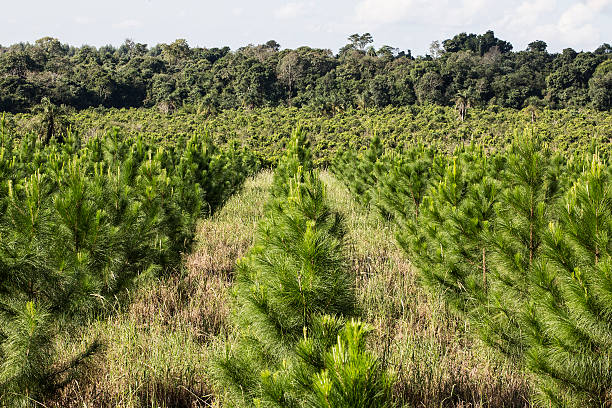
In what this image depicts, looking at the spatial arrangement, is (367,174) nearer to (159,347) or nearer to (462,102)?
(159,347)

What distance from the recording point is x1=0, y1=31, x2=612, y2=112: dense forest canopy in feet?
138

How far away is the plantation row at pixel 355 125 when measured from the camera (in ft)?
96.0

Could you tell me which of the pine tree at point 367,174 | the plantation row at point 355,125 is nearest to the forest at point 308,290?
the pine tree at point 367,174

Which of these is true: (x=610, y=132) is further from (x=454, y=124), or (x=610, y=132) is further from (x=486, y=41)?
(x=486, y=41)

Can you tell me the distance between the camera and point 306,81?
52.8 metres

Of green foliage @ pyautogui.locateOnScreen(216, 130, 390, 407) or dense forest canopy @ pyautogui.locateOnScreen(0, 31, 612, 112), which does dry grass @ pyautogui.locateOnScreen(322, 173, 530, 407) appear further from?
dense forest canopy @ pyautogui.locateOnScreen(0, 31, 612, 112)

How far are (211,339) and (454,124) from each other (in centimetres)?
3591

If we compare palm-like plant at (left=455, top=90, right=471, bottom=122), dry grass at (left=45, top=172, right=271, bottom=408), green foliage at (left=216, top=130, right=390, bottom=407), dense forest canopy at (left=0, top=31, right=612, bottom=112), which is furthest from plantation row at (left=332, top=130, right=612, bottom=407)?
dense forest canopy at (left=0, top=31, right=612, bottom=112)

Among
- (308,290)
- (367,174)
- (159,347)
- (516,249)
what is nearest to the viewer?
(308,290)

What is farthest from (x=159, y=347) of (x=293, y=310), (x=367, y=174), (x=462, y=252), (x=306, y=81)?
(x=306, y=81)

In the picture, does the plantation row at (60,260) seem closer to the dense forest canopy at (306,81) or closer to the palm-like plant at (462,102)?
the palm-like plant at (462,102)

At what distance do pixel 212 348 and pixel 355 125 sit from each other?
116 ft

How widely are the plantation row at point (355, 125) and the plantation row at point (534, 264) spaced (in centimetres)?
2238

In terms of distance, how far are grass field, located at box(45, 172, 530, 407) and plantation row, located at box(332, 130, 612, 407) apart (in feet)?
0.74
